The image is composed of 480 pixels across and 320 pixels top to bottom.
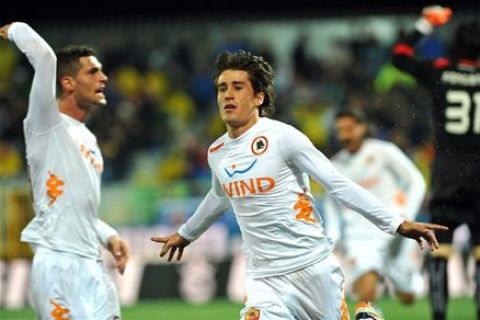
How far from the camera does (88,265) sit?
679 cm

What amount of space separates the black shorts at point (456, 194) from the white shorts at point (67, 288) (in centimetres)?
328

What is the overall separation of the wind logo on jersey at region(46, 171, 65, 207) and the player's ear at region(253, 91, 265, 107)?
124cm

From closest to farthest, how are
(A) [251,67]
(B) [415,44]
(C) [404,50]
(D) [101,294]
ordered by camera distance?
(A) [251,67], (D) [101,294], (C) [404,50], (B) [415,44]

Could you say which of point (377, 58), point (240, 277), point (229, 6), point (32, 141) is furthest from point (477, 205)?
point (229, 6)

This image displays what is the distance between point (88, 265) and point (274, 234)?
1.16 meters

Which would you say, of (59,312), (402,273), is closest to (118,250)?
(59,312)

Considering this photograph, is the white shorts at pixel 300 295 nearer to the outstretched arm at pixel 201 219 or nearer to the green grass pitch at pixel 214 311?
the outstretched arm at pixel 201 219

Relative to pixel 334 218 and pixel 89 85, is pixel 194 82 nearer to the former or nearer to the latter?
pixel 334 218

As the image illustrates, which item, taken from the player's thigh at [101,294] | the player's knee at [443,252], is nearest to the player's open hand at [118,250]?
the player's thigh at [101,294]

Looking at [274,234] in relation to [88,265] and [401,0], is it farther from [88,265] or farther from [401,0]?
[401,0]

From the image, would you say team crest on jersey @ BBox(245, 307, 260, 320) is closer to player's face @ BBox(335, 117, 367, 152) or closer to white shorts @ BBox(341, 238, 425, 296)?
white shorts @ BBox(341, 238, 425, 296)

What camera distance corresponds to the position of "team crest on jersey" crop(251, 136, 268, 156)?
637cm

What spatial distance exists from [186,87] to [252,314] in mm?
15060

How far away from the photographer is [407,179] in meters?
10.6
